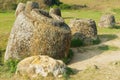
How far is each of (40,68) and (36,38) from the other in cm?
205

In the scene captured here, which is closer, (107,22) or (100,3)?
(107,22)

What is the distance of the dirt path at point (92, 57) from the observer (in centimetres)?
1458

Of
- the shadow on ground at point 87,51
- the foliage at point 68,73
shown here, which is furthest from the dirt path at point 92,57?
the foliage at point 68,73

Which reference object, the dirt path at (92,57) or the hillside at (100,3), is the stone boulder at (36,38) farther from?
the hillside at (100,3)

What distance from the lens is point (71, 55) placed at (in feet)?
51.5

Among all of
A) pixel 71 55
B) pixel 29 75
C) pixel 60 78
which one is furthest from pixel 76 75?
pixel 71 55

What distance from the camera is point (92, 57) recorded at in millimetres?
15852

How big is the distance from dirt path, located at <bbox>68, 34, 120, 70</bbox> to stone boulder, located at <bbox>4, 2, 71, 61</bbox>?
1.07 meters

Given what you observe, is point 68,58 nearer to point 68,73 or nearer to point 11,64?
point 68,73

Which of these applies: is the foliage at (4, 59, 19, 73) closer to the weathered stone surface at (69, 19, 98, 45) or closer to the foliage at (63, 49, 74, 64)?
the foliage at (63, 49, 74, 64)

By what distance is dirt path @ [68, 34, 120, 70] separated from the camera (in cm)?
1458

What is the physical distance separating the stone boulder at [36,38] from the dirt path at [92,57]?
107 centimetres

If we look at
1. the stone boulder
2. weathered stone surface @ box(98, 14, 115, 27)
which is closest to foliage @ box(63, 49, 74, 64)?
the stone boulder

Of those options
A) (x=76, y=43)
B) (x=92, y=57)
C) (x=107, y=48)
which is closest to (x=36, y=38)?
(x=92, y=57)
